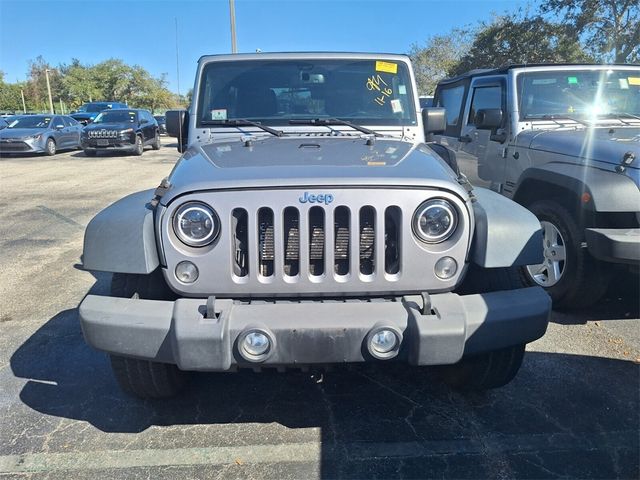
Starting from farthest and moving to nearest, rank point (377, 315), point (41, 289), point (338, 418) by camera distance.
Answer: point (41, 289)
point (338, 418)
point (377, 315)

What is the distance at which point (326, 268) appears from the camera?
239cm

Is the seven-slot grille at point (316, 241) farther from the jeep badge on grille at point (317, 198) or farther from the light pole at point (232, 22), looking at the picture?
the light pole at point (232, 22)

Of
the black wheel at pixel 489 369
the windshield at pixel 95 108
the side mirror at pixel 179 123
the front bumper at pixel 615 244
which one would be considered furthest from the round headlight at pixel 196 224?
the windshield at pixel 95 108

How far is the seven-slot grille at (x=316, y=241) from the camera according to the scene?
2354 millimetres

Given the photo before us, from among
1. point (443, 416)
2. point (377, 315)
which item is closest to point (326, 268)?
point (377, 315)

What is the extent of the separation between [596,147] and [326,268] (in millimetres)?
2749

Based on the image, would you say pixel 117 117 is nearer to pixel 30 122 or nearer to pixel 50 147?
pixel 50 147

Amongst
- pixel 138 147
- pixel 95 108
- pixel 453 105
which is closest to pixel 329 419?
pixel 453 105

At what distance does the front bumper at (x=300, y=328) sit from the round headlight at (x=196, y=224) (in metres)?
0.28

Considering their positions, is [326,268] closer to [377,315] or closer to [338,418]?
[377,315]

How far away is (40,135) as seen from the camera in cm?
1742

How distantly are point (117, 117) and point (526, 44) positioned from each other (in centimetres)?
1896

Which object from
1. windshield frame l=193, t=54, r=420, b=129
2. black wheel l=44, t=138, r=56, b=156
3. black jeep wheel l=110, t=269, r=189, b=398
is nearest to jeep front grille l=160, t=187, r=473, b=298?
black jeep wheel l=110, t=269, r=189, b=398

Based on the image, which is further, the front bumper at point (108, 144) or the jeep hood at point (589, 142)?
the front bumper at point (108, 144)
